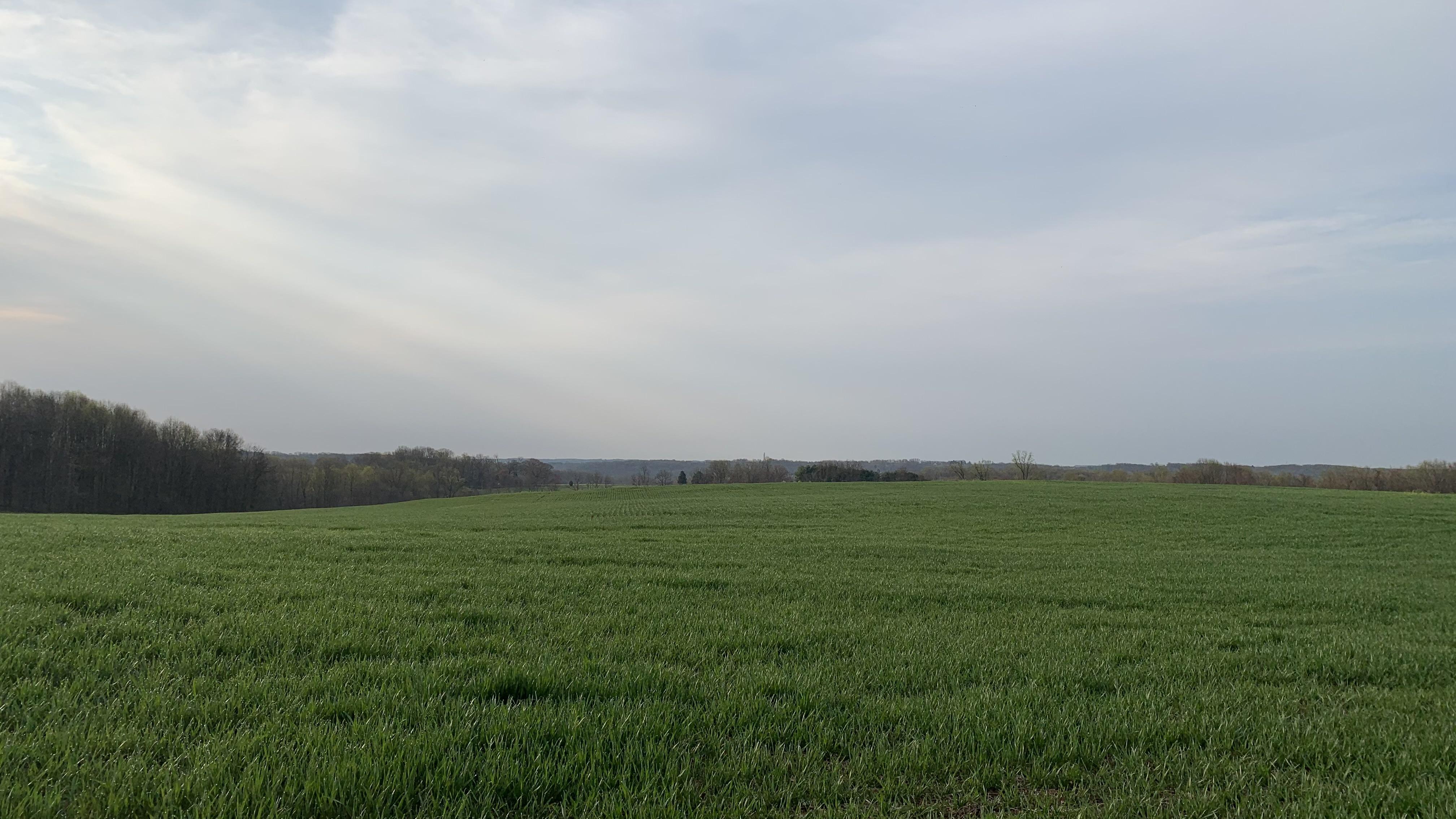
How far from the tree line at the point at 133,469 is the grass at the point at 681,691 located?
85.0m

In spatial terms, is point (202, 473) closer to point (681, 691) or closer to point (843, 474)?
point (843, 474)

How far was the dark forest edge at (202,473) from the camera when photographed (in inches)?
2965

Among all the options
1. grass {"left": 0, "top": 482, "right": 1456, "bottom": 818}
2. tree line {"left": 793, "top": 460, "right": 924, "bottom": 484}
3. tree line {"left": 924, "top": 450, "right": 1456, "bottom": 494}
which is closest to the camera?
grass {"left": 0, "top": 482, "right": 1456, "bottom": 818}

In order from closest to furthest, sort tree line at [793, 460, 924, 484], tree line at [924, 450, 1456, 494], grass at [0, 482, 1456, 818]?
grass at [0, 482, 1456, 818] < tree line at [924, 450, 1456, 494] < tree line at [793, 460, 924, 484]

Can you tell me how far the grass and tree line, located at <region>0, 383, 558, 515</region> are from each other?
84983 mm

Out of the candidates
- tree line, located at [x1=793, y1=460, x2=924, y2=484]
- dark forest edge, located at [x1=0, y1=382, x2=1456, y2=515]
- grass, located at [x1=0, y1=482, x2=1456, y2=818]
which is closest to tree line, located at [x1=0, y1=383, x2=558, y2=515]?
dark forest edge, located at [x1=0, y1=382, x2=1456, y2=515]

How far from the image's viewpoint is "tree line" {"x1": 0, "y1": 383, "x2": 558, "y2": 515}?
7575 cm

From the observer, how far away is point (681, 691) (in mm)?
5082

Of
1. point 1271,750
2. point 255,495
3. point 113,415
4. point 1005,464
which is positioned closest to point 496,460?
point 255,495

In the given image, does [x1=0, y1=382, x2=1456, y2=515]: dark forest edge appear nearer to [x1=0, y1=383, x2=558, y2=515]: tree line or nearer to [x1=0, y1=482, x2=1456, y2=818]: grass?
[x1=0, y1=383, x2=558, y2=515]: tree line

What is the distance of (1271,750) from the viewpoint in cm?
442

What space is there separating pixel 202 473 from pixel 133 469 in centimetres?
737

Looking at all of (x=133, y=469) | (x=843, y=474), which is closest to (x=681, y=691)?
(x=843, y=474)

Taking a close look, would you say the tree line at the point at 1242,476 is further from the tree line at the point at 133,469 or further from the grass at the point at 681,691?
the tree line at the point at 133,469
